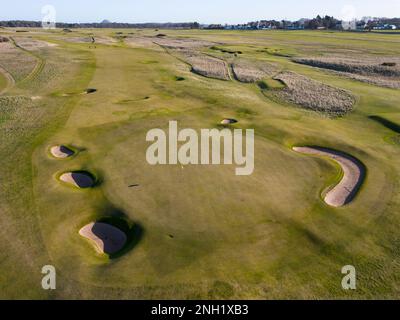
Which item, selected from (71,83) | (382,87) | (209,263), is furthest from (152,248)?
(382,87)

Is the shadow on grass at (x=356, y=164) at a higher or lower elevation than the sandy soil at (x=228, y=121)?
lower

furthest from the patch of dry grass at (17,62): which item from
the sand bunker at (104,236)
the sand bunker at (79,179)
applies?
the sand bunker at (104,236)

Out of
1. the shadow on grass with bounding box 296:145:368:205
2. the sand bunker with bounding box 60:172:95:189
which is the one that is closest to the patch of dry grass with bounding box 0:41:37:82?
the sand bunker with bounding box 60:172:95:189

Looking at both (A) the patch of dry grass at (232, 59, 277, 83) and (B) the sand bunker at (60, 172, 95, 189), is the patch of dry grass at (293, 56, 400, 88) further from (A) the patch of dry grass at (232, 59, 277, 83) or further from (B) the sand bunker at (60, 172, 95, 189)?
(B) the sand bunker at (60, 172, 95, 189)

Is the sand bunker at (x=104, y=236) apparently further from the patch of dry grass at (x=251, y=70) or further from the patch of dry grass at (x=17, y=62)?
the patch of dry grass at (x=17, y=62)

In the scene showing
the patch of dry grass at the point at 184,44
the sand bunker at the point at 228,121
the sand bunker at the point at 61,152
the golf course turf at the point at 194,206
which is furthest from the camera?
the patch of dry grass at the point at 184,44

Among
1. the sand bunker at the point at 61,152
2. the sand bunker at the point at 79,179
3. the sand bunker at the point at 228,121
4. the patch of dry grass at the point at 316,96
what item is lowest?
the sand bunker at the point at 79,179

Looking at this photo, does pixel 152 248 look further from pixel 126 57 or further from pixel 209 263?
pixel 126 57

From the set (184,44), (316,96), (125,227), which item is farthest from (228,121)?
(184,44)
